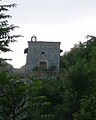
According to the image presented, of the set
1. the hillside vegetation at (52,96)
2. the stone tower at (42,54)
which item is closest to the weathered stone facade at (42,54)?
the stone tower at (42,54)

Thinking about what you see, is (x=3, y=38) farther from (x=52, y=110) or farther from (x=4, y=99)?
(x=52, y=110)

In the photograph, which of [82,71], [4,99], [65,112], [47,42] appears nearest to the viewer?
[4,99]

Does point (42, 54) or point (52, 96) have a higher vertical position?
point (42, 54)

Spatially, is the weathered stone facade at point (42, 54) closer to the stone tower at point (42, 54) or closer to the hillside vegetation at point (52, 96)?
the stone tower at point (42, 54)

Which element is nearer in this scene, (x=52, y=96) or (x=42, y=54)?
(x=52, y=96)

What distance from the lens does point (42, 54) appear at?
152 feet

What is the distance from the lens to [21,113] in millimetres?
14406

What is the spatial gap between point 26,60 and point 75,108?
24.2 meters

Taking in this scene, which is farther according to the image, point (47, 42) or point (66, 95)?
point (47, 42)

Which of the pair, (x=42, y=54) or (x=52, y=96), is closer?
(x=52, y=96)

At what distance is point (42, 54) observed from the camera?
4641 cm

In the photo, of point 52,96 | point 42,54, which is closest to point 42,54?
point 42,54

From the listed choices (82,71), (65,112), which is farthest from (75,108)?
(82,71)

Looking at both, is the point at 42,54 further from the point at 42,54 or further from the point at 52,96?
the point at 52,96
